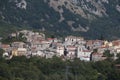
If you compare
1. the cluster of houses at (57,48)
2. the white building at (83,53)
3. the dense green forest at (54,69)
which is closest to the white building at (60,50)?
the cluster of houses at (57,48)

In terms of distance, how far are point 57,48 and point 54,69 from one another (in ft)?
112

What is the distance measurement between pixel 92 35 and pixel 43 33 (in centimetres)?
3238

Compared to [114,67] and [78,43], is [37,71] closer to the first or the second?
[114,67]

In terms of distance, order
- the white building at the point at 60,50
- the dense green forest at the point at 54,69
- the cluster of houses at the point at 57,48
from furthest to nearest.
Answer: the white building at the point at 60,50 < the cluster of houses at the point at 57,48 < the dense green forest at the point at 54,69

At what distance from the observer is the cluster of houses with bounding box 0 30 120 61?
134875 millimetres

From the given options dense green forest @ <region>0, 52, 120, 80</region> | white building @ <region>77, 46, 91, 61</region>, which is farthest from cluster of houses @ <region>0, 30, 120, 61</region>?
dense green forest @ <region>0, 52, 120, 80</region>

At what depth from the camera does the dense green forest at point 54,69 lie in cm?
9981

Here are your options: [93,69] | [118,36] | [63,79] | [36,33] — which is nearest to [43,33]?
[36,33]

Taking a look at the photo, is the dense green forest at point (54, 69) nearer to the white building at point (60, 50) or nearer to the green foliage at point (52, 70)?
the green foliage at point (52, 70)

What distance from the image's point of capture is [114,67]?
110 metres

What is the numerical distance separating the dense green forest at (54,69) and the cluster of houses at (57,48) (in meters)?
12.9

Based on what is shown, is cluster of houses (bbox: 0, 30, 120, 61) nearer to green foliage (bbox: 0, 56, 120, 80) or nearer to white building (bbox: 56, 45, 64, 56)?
white building (bbox: 56, 45, 64, 56)

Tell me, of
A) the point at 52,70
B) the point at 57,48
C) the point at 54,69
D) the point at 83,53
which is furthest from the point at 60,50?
the point at 52,70

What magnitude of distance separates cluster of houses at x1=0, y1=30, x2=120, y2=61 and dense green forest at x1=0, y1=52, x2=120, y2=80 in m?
12.9
